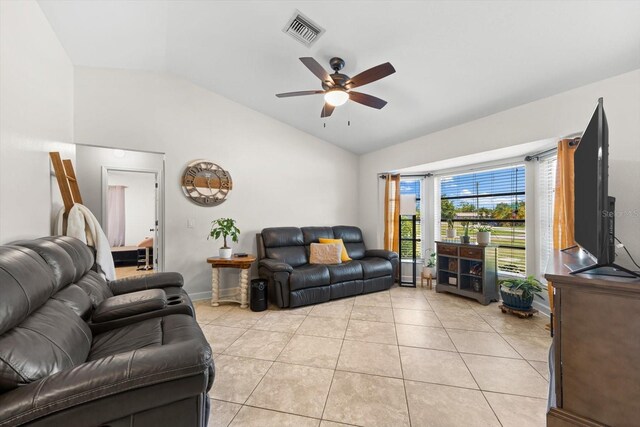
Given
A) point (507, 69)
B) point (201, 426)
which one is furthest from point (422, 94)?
point (201, 426)

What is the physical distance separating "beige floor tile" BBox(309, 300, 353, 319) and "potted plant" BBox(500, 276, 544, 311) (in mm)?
1904

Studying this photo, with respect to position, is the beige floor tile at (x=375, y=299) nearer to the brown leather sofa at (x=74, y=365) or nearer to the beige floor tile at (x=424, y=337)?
the beige floor tile at (x=424, y=337)

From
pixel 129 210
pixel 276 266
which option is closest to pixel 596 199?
pixel 276 266

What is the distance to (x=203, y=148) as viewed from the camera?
3.78 meters

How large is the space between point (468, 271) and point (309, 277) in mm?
2408

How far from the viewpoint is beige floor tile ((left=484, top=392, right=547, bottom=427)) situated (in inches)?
58.6

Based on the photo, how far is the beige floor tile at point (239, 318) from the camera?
2875mm

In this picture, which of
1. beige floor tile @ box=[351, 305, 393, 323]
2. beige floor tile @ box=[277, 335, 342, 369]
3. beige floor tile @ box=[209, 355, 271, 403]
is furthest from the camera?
beige floor tile @ box=[351, 305, 393, 323]

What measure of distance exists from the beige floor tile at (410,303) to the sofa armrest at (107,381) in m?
2.90

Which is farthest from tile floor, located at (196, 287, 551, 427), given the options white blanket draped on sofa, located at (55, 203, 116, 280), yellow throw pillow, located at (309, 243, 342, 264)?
white blanket draped on sofa, located at (55, 203, 116, 280)

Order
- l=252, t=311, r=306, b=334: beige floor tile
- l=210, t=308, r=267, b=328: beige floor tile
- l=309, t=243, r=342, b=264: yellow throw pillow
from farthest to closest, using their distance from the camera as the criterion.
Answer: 1. l=309, t=243, r=342, b=264: yellow throw pillow
2. l=210, t=308, r=267, b=328: beige floor tile
3. l=252, t=311, r=306, b=334: beige floor tile

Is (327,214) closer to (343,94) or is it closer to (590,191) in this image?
(343,94)

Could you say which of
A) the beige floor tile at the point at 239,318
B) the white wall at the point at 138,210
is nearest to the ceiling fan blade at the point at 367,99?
the beige floor tile at the point at 239,318

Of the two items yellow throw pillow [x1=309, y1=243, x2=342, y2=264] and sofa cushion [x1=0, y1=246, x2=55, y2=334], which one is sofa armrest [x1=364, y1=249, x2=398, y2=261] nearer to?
yellow throw pillow [x1=309, y1=243, x2=342, y2=264]
